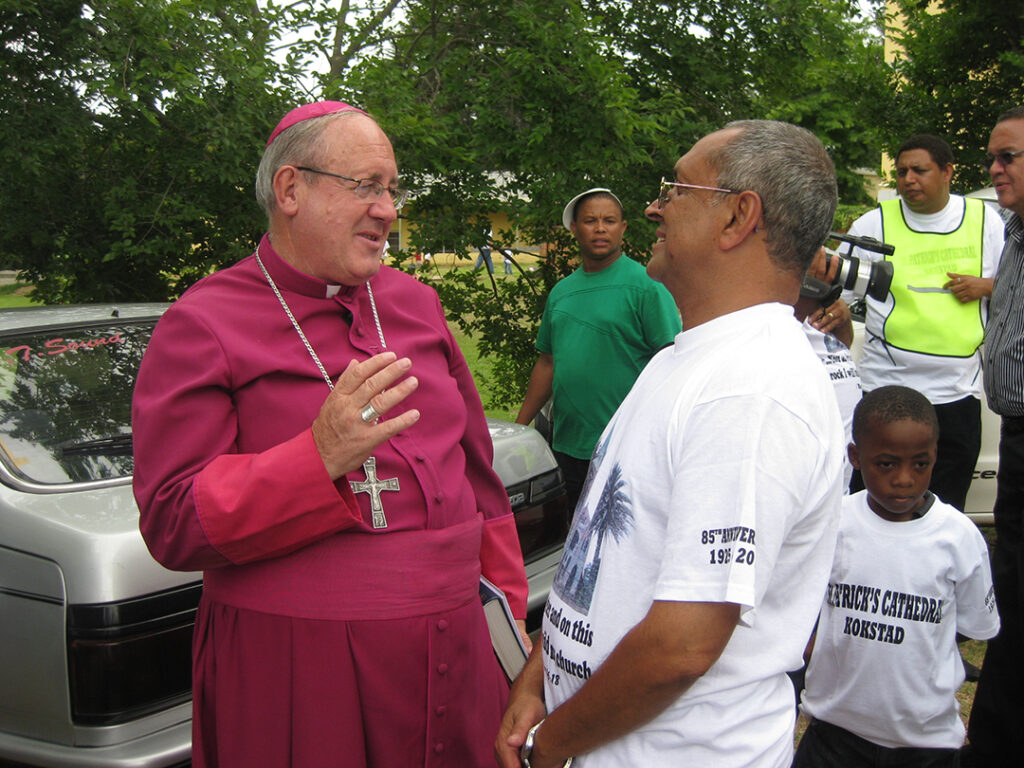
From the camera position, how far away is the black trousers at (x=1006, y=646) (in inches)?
117

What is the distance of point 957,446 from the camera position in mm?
4047

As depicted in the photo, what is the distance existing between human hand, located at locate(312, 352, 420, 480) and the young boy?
1592mm

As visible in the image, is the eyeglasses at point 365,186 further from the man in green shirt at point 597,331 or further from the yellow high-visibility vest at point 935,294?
the yellow high-visibility vest at point 935,294

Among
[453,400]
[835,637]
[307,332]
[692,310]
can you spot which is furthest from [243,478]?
[835,637]

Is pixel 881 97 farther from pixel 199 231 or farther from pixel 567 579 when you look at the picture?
pixel 567 579

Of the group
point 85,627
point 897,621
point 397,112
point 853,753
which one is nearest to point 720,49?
point 397,112

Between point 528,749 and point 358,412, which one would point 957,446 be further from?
point 358,412

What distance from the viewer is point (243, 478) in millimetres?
1628

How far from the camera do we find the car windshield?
2770 millimetres

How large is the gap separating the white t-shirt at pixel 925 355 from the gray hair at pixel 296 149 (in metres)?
2.74

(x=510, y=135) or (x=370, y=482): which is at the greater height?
(x=510, y=135)

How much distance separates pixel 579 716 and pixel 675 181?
2.82 ft

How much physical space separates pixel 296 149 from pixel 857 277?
8.56 ft

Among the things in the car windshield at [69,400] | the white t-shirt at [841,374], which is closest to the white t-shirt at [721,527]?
the car windshield at [69,400]
